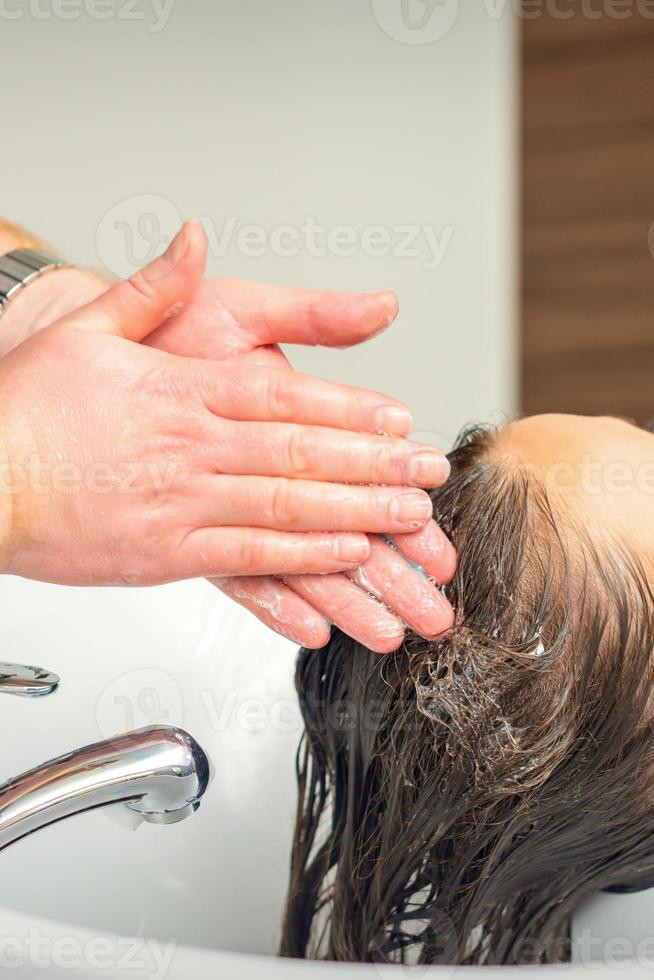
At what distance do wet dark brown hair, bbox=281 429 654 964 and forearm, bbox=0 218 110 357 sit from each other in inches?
17.4

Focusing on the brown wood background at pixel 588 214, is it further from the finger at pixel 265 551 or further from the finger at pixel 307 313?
the finger at pixel 265 551

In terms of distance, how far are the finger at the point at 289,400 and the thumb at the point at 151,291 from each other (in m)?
0.09

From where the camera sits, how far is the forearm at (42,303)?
1.04 meters

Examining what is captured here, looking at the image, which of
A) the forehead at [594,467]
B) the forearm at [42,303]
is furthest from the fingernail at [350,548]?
the forearm at [42,303]

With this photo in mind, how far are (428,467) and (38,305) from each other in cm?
49

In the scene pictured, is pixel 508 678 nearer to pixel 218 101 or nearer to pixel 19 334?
pixel 19 334

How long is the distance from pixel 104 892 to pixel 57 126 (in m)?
1.97

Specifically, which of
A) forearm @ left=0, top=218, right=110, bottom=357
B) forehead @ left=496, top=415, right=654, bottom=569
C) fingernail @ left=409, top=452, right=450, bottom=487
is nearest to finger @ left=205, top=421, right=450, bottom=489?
fingernail @ left=409, top=452, right=450, bottom=487

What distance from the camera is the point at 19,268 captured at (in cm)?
105

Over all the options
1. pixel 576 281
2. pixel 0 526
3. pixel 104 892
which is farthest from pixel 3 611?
pixel 576 281

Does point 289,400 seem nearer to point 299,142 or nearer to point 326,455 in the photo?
point 326,455

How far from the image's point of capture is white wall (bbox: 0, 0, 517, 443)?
7.76 feet

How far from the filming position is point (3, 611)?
4.09 ft

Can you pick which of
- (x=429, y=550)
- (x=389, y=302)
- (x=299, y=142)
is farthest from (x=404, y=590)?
(x=299, y=142)
